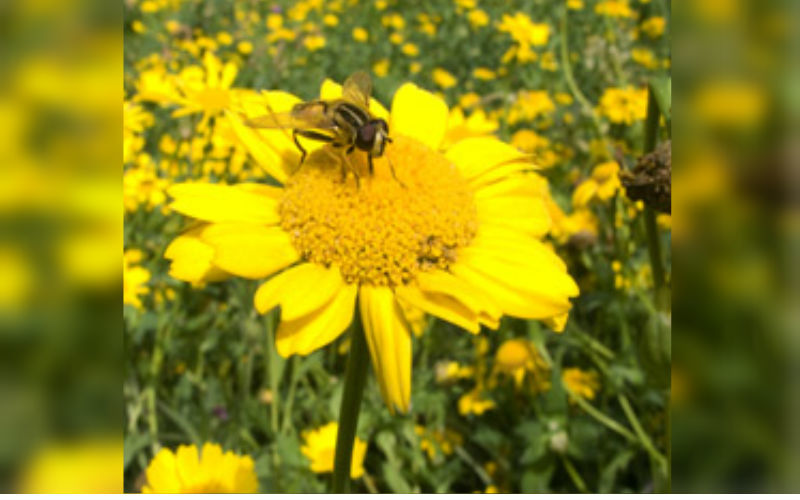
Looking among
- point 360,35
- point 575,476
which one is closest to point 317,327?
point 575,476

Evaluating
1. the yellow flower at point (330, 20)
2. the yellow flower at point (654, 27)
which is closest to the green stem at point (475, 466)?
the yellow flower at point (654, 27)

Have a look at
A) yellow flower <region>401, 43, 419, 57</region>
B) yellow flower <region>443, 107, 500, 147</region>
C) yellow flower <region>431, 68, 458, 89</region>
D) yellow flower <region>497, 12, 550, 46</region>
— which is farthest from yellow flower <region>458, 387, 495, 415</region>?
yellow flower <region>401, 43, 419, 57</region>

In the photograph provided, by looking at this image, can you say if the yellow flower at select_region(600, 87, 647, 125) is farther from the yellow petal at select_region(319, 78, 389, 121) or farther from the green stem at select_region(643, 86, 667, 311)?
the yellow petal at select_region(319, 78, 389, 121)

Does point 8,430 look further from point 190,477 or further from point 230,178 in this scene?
point 230,178

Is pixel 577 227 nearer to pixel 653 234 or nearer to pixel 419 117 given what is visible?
pixel 653 234

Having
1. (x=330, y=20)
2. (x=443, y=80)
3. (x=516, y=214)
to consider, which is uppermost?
(x=330, y=20)
